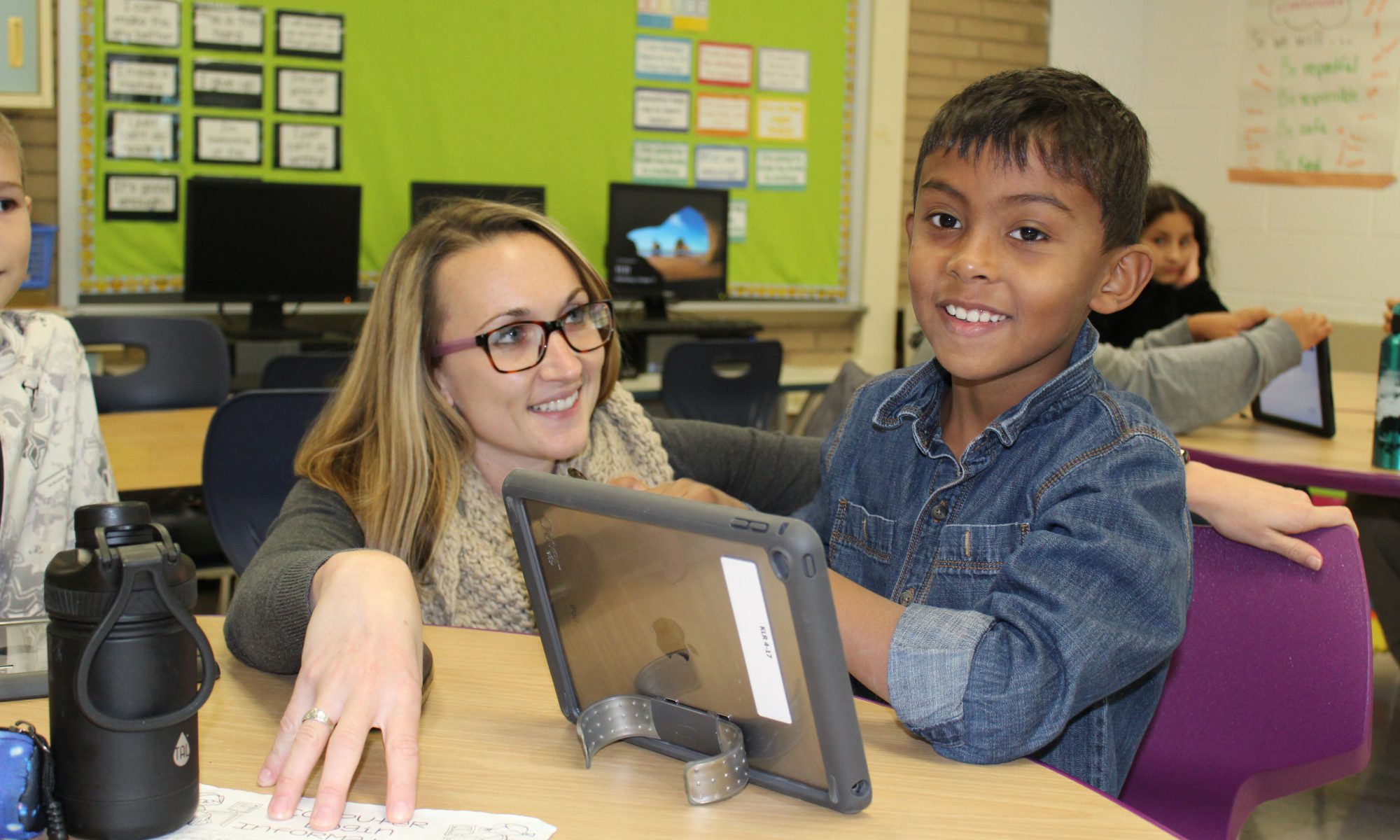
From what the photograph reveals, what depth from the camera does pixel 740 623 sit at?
2.70 ft

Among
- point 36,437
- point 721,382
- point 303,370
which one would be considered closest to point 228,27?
point 303,370

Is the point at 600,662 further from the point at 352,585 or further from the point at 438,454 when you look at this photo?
the point at 438,454

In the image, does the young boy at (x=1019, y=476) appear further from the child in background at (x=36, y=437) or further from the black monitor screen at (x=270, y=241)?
the black monitor screen at (x=270, y=241)

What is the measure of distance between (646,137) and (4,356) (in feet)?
12.6

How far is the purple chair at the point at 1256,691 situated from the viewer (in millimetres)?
1237

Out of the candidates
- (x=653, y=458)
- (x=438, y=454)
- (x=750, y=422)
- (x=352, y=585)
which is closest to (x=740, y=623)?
(x=352, y=585)

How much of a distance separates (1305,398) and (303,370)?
237 centimetres

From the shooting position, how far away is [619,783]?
0.93m

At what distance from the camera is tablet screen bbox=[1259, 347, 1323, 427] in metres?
2.63

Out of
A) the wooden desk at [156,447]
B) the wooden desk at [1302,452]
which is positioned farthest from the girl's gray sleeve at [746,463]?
the wooden desk at [156,447]

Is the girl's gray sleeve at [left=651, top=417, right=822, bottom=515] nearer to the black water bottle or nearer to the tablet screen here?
the black water bottle

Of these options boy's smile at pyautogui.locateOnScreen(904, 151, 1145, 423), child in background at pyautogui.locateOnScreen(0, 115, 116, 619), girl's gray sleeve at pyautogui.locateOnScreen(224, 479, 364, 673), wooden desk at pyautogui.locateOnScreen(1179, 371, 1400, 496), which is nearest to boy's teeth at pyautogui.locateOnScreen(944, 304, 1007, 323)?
boy's smile at pyautogui.locateOnScreen(904, 151, 1145, 423)

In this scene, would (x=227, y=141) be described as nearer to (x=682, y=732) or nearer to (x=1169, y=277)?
(x=1169, y=277)

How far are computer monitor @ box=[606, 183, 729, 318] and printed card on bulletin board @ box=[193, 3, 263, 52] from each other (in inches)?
56.8
